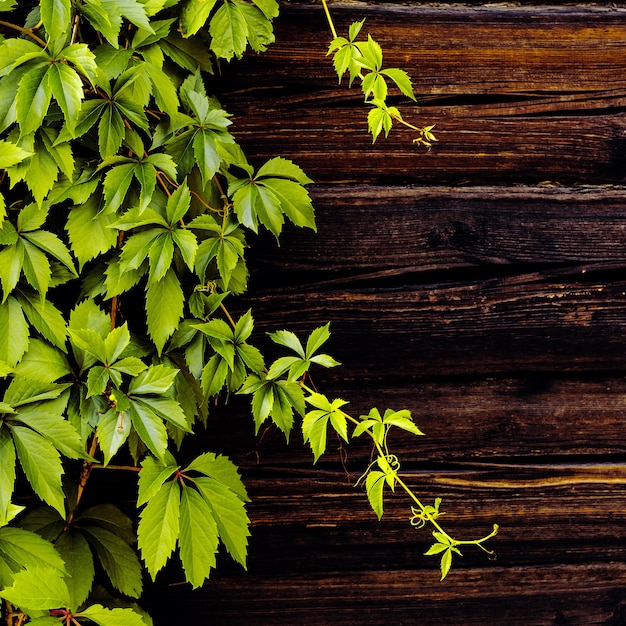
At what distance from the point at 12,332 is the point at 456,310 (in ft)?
2.41

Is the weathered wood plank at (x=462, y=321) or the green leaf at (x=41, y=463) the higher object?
the weathered wood plank at (x=462, y=321)

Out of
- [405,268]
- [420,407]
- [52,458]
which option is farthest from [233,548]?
[405,268]

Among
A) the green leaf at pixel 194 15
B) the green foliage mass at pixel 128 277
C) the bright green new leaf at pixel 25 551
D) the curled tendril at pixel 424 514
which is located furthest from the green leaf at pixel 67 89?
the curled tendril at pixel 424 514

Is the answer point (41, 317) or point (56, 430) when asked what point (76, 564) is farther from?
point (41, 317)

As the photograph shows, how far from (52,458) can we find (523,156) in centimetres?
91

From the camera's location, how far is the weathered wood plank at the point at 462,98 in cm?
110

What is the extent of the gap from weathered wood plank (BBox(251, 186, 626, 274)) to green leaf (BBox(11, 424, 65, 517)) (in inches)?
18.1

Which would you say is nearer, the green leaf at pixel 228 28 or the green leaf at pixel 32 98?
the green leaf at pixel 32 98

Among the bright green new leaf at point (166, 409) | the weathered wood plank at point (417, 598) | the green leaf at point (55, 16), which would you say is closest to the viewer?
the green leaf at point (55, 16)

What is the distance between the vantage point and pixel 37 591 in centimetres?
79

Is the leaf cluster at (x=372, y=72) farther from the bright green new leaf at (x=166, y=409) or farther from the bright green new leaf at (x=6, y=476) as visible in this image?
the bright green new leaf at (x=6, y=476)

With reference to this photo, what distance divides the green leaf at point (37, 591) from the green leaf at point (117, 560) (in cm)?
20

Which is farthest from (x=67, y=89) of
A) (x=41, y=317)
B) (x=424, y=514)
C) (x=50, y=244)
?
(x=424, y=514)

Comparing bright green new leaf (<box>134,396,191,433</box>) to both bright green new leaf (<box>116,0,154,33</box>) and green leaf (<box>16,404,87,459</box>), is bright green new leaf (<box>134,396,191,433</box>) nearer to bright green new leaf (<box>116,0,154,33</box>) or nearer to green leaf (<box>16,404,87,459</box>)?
green leaf (<box>16,404,87,459</box>)
